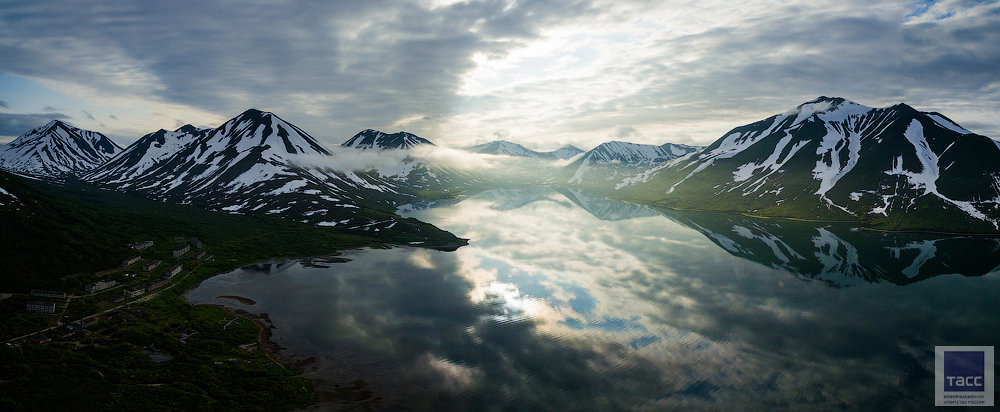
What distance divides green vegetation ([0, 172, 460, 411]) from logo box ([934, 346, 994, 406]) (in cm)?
6959

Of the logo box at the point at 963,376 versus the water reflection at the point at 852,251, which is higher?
the water reflection at the point at 852,251

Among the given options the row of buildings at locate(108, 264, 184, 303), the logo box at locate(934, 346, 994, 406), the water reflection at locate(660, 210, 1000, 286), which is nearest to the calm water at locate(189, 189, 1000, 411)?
the water reflection at locate(660, 210, 1000, 286)

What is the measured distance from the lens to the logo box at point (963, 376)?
43812 mm

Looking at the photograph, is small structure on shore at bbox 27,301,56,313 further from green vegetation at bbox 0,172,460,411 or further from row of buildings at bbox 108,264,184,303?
row of buildings at bbox 108,264,184,303

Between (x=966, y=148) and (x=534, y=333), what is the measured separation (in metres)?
251

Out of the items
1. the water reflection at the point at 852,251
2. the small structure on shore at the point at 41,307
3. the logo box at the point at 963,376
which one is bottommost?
the logo box at the point at 963,376

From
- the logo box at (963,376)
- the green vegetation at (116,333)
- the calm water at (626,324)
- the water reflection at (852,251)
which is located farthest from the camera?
the water reflection at (852,251)

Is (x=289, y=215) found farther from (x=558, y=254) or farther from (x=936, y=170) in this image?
(x=936, y=170)

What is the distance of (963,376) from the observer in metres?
48.5

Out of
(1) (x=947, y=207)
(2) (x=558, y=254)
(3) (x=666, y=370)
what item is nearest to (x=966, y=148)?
(1) (x=947, y=207)

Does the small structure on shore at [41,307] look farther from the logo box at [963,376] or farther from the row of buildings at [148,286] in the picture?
the logo box at [963,376]

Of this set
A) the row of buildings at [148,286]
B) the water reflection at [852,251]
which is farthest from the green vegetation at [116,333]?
the water reflection at [852,251]

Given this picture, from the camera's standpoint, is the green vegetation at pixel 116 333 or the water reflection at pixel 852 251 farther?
the water reflection at pixel 852 251

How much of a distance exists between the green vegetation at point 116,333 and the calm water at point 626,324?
5.89 metres
